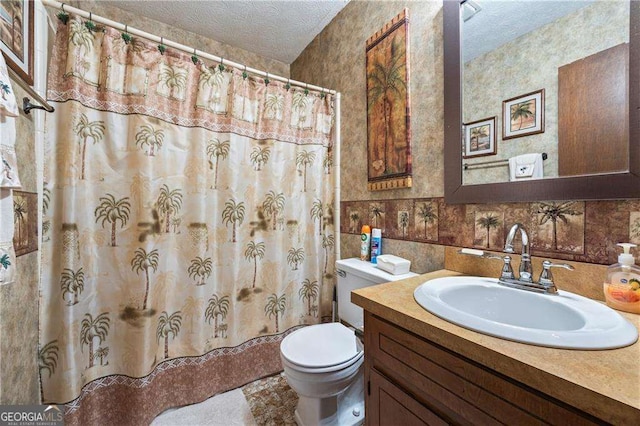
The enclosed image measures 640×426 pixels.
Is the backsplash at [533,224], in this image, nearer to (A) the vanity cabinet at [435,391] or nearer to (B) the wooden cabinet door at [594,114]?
(B) the wooden cabinet door at [594,114]

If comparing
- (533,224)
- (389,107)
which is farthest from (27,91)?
(533,224)

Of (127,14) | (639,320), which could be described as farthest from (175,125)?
(639,320)

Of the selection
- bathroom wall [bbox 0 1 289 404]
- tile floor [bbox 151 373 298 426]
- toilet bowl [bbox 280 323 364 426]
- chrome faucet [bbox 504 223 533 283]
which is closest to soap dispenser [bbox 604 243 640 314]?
chrome faucet [bbox 504 223 533 283]

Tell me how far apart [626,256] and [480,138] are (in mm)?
580

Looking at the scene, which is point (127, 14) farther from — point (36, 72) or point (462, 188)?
point (462, 188)

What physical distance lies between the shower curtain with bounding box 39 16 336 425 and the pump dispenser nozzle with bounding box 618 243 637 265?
1.40 m

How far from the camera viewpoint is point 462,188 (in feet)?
3.54

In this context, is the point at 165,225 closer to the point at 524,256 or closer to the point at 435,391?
the point at 435,391

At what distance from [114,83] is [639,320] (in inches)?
82.5

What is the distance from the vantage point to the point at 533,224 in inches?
35.5

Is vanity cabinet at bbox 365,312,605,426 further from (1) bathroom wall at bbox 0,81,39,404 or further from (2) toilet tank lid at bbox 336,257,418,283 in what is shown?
(1) bathroom wall at bbox 0,81,39,404

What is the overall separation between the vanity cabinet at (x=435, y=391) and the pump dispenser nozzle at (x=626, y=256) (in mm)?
521

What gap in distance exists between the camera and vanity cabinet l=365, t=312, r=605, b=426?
0.47 m

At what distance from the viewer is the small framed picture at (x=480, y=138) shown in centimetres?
101
